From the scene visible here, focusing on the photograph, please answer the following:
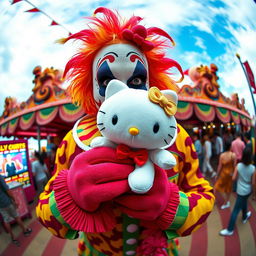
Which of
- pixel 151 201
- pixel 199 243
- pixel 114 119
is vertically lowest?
pixel 199 243

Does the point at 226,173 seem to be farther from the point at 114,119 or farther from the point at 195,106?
the point at 114,119

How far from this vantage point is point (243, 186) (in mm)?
697

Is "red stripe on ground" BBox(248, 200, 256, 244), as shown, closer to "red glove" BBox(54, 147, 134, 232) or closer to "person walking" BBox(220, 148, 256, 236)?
"person walking" BBox(220, 148, 256, 236)

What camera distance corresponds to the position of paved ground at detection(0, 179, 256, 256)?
601mm

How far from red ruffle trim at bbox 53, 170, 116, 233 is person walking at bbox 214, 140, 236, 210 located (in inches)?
17.0

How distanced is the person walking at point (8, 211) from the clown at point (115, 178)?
28cm

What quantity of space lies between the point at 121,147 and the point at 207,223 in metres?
0.50

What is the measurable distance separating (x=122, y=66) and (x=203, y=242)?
61 centimetres

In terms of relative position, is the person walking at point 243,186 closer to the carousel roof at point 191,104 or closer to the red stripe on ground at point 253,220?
the red stripe on ground at point 253,220

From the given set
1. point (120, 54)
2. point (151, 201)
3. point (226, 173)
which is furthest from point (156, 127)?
point (226, 173)

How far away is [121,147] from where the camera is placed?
0.41m

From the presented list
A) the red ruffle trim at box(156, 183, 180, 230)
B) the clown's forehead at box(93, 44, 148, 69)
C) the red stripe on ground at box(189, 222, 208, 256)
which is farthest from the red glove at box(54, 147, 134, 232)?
the red stripe on ground at box(189, 222, 208, 256)

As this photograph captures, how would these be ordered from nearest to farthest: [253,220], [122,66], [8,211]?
[122,66]
[253,220]
[8,211]

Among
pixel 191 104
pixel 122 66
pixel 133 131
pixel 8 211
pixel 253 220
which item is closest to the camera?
pixel 133 131
